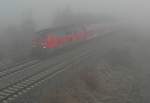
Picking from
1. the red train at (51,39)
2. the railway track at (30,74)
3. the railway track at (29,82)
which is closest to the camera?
the railway track at (29,82)

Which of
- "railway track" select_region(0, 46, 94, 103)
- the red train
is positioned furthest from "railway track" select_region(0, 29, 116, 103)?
the red train

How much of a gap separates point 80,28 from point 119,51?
6.87 m

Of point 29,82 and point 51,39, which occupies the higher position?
point 51,39

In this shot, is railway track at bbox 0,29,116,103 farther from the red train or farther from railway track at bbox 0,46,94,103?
the red train

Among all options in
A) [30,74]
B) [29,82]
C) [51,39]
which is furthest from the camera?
[51,39]

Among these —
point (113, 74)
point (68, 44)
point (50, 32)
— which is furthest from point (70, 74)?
point (68, 44)

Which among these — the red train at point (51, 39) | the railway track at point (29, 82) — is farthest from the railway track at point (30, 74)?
the red train at point (51, 39)

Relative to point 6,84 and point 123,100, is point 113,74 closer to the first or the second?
point 123,100

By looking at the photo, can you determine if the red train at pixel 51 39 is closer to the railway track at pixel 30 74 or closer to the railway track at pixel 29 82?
the railway track at pixel 30 74

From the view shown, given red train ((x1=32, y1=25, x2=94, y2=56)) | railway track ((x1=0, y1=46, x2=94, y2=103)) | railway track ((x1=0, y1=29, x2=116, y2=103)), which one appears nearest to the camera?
railway track ((x1=0, y1=46, x2=94, y2=103))

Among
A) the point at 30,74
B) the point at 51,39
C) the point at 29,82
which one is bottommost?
the point at 30,74

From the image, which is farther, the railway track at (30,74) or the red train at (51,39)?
the red train at (51,39)

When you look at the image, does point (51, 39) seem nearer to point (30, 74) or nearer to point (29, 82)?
point (30, 74)

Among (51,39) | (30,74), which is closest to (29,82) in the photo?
(30,74)
